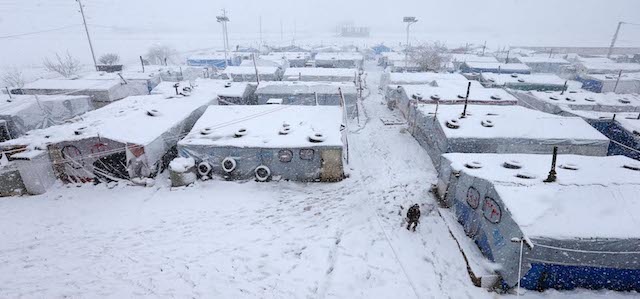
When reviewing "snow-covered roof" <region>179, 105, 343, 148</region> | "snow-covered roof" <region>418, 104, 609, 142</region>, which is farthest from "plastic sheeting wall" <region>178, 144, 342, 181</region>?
"snow-covered roof" <region>418, 104, 609, 142</region>

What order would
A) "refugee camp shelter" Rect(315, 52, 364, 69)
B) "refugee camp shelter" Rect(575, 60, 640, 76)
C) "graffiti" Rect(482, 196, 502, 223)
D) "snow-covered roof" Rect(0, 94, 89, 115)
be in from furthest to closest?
"refugee camp shelter" Rect(315, 52, 364, 69) → "refugee camp shelter" Rect(575, 60, 640, 76) → "snow-covered roof" Rect(0, 94, 89, 115) → "graffiti" Rect(482, 196, 502, 223)

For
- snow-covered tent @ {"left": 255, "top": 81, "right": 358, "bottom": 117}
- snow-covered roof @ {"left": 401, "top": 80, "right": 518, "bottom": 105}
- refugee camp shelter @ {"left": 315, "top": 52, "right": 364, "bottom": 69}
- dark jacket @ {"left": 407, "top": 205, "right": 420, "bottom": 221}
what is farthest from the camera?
refugee camp shelter @ {"left": 315, "top": 52, "right": 364, "bottom": 69}

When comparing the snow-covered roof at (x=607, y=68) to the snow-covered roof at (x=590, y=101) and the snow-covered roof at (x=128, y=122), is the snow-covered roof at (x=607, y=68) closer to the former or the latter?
the snow-covered roof at (x=590, y=101)

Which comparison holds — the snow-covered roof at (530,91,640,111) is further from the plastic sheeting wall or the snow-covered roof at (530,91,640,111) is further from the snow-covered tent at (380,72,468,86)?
the plastic sheeting wall

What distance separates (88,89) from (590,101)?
138 feet

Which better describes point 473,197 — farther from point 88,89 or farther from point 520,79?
point 88,89

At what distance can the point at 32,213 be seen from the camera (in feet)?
49.3

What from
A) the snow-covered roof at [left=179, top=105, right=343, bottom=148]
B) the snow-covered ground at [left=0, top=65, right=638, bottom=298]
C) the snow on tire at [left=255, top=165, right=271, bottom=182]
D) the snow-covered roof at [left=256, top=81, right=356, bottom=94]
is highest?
the snow-covered roof at [left=256, top=81, right=356, bottom=94]

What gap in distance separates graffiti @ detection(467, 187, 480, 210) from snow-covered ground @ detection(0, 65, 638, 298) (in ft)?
5.88

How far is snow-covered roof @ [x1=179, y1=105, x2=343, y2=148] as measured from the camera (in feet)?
55.7

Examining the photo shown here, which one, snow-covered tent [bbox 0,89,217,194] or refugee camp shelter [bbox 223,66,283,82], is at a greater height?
refugee camp shelter [bbox 223,66,283,82]

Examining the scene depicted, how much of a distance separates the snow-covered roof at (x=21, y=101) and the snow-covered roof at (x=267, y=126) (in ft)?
44.1

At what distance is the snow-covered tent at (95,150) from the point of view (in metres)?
16.4

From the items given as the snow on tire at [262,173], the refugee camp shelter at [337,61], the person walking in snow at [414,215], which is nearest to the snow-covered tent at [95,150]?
the snow on tire at [262,173]
